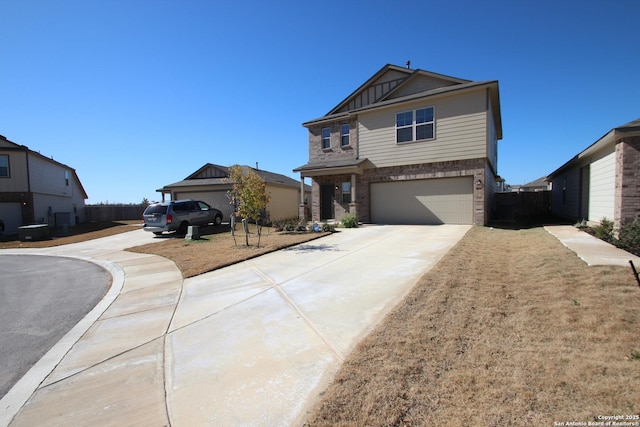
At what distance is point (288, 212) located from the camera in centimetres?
2527

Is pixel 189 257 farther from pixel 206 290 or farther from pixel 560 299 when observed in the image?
pixel 560 299

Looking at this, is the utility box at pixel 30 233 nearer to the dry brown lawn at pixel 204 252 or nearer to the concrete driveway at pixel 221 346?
the dry brown lawn at pixel 204 252

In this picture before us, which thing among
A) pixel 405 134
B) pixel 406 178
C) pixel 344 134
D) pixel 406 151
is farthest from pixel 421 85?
pixel 406 178

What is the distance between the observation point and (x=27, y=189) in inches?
792

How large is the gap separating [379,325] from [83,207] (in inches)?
1391

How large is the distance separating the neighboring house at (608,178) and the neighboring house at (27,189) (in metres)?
30.9

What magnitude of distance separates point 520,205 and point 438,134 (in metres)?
9.39

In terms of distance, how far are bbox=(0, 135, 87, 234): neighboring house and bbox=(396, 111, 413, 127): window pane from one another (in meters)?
24.3

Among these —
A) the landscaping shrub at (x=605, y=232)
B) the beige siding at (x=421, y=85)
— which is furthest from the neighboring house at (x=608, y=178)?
the beige siding at (x=421, y=85)

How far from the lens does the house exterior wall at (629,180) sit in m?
8.95

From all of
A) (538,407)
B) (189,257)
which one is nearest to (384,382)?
(538,407)

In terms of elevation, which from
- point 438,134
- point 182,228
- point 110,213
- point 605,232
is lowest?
point 182,228

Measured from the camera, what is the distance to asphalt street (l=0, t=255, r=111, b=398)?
3699 millimetres

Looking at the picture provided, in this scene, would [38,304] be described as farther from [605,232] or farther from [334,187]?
[605,232]
